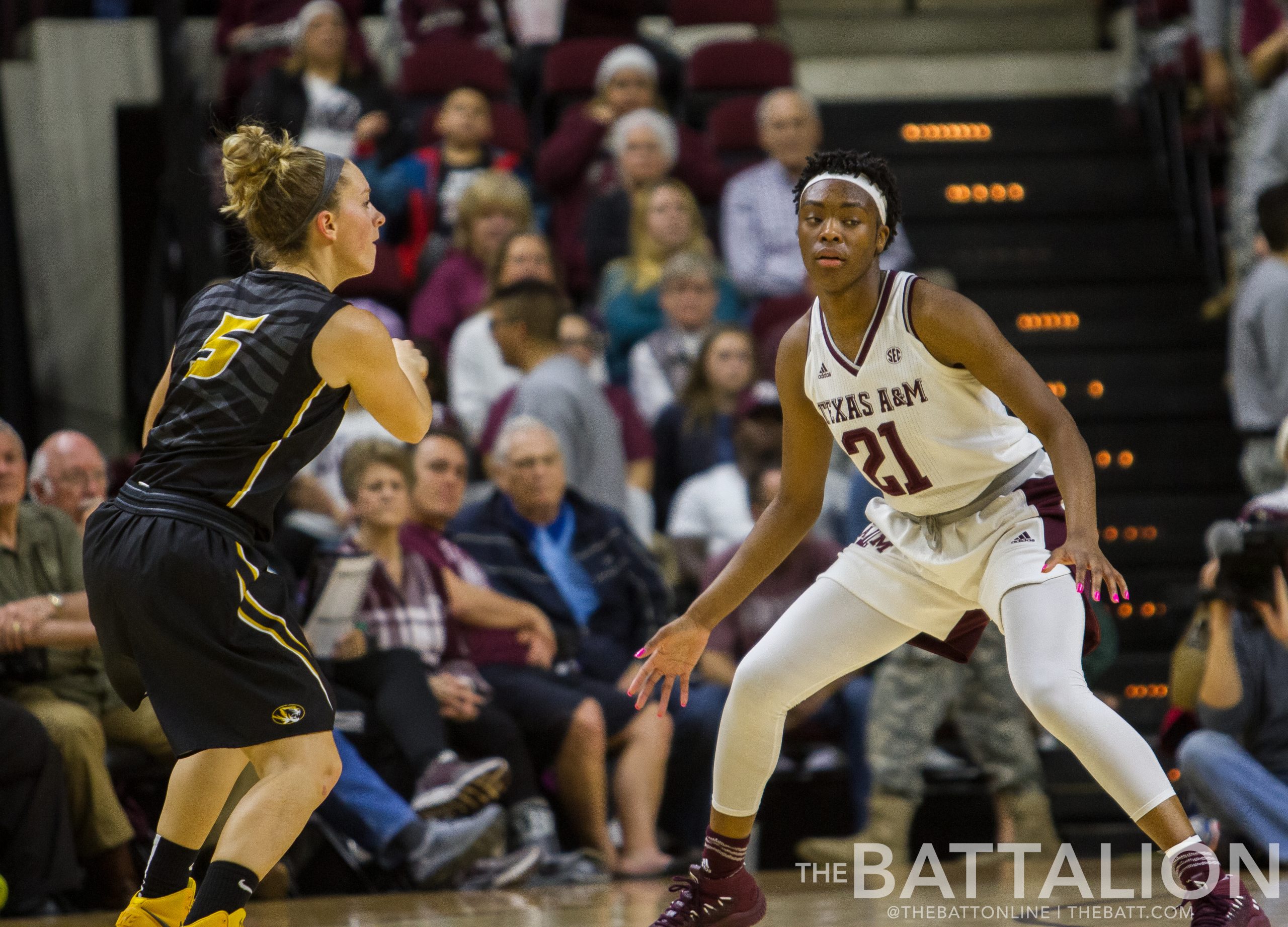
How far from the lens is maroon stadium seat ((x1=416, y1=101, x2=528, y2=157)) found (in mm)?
7934

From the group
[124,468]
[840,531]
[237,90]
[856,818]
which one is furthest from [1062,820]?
[237,90]

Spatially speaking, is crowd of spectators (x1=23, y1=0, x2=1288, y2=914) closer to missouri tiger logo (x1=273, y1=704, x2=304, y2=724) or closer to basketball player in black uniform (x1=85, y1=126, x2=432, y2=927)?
basketball player in black uniform (x1=85, y1=126, x2=432, y2=927)

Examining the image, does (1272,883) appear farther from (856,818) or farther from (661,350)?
(661,350)

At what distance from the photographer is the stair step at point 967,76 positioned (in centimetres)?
958

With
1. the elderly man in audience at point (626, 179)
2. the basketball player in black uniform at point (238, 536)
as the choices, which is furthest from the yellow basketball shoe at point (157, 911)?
the elderly man in audience at point (626, 179)

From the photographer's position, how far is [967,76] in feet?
31.7

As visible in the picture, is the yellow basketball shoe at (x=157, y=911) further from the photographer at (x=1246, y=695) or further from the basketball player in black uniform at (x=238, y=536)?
the photographer at (x=1246, y=695)

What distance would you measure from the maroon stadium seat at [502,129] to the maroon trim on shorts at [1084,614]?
Answer: 15.9ft

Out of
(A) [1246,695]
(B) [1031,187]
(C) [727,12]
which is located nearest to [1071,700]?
(A) [1246,695]

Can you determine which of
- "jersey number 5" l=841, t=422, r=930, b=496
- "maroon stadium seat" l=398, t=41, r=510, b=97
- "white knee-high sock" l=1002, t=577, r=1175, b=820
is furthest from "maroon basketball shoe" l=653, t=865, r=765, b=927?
"maroon stadium seat" l=398, t=41, r=510, b=97

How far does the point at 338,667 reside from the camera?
523 cm

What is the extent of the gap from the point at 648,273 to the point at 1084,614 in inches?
158

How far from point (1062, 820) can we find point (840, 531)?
127 centimetres

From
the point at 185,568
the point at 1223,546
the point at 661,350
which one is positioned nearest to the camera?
the point at 185,568
